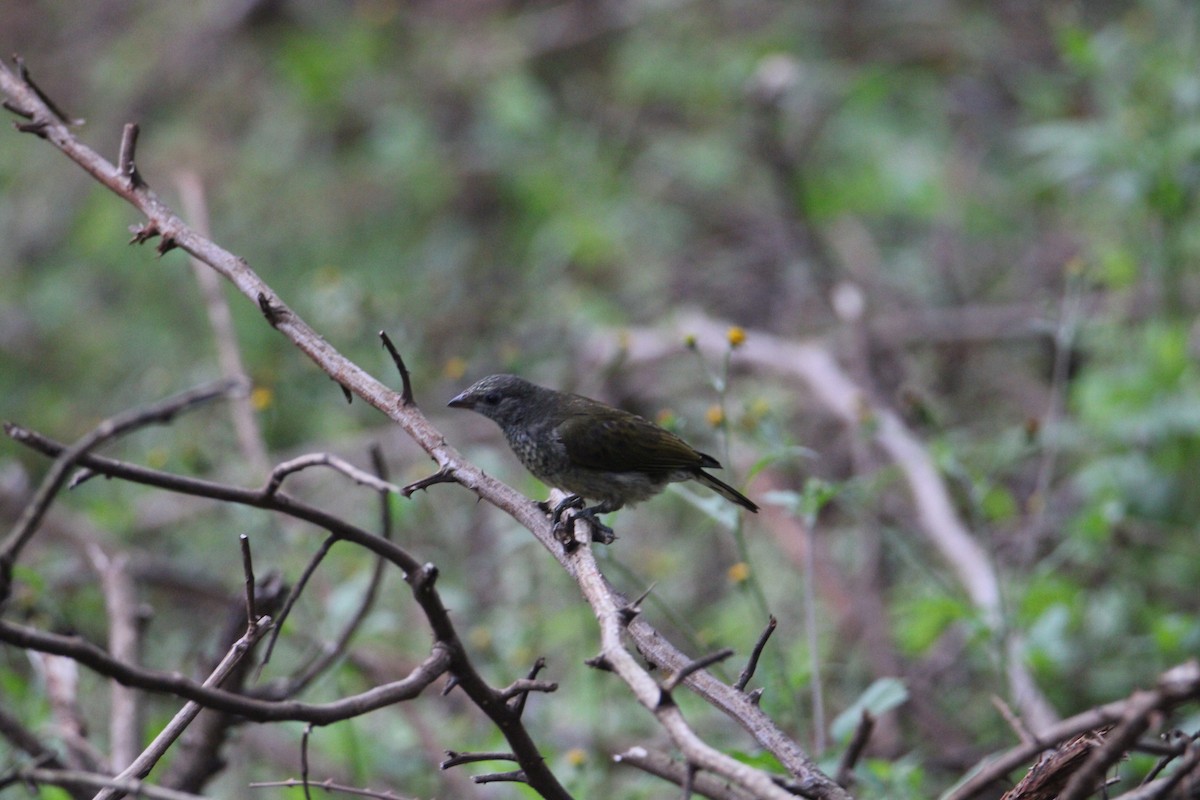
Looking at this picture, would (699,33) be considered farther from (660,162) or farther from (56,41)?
(56,41)

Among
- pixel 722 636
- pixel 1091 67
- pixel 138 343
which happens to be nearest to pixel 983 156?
pixel 1091 67

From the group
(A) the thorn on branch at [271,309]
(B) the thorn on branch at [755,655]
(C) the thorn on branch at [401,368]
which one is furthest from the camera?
(A) the thorn on branch at [271,309]

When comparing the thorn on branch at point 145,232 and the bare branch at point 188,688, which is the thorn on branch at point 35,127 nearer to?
the thorn on branch at point 145,232

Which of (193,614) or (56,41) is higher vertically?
(56,41)

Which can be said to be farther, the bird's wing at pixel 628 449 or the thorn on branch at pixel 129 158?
the bird's wing at pixel 628 449

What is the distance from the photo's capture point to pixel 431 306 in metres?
8.02

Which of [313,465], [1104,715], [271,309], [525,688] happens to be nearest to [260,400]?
[271,309]

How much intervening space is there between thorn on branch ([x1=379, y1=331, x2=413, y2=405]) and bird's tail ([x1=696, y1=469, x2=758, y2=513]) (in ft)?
4.01

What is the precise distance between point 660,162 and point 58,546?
5.05 metres

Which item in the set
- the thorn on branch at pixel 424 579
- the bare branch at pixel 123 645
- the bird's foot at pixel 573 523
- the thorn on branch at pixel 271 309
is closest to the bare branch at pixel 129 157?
the thorn on branch at pixel 271 309

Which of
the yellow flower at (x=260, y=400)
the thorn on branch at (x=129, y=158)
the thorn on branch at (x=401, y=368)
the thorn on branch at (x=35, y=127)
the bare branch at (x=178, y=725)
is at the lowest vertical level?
the bare branch at (x=178, y=725)

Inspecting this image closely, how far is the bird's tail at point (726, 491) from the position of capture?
3.25m

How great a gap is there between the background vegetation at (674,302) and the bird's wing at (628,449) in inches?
5.2

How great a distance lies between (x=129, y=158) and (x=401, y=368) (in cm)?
71
